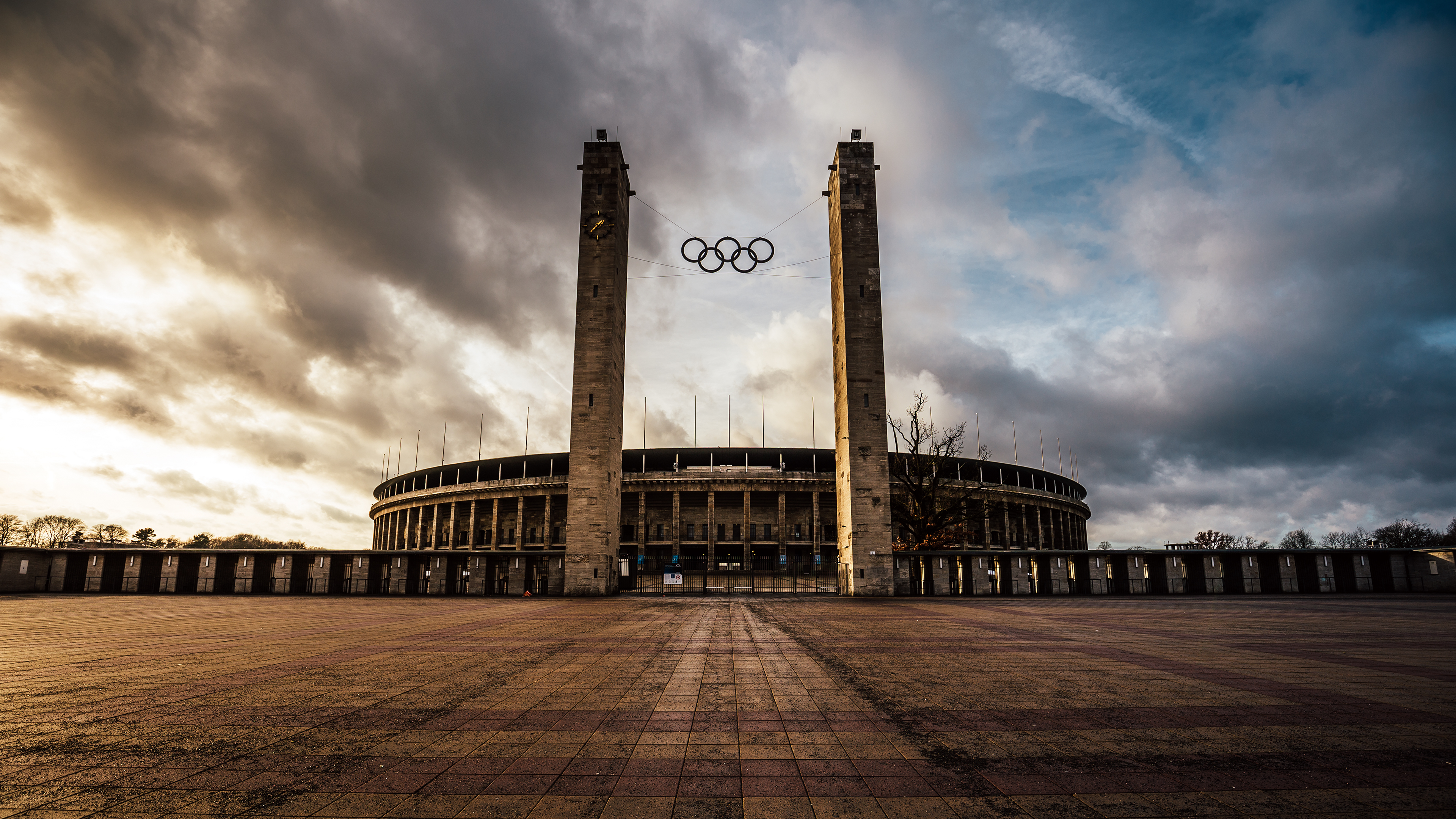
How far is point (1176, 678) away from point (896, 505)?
4027 cm

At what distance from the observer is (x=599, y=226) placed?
45.2 metres

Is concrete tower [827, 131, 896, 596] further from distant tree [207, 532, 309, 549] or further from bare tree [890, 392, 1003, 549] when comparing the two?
distant tree [207, 532, 309, 549]

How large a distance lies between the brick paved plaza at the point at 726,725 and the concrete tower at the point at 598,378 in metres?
23.9

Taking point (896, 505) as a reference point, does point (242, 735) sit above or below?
below

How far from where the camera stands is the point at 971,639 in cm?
1752

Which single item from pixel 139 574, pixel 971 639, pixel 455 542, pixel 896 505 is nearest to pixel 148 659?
pixel 971 639

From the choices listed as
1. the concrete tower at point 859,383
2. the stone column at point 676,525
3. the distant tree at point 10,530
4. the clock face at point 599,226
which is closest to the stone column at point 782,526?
the stone column at point 676,525

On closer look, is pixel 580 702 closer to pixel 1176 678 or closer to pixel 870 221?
pixel 1176 678

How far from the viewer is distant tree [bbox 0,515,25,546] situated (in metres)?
82.2

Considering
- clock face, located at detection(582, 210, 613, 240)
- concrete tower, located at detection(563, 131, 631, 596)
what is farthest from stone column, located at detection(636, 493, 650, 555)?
clock face, located at detection(582, 210, 613, 240)

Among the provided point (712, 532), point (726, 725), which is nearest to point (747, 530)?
point (712, 532)

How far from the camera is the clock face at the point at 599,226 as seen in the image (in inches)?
1781

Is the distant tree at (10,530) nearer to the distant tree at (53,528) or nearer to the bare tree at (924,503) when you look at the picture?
the distant tree at (53,528)

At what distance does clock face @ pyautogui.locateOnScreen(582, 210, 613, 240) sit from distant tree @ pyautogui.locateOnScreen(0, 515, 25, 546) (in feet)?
296
